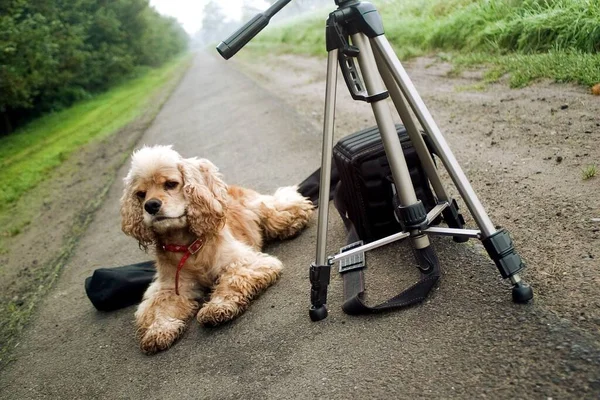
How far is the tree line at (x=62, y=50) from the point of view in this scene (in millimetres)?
16016

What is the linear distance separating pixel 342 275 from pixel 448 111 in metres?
4.05

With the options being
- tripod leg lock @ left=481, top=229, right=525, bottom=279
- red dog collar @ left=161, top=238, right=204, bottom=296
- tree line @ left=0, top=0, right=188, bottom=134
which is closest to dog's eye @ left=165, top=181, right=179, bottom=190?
red dog collar @ left=161, top=238, right=204, bottom=296

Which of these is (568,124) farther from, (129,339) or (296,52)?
(296,52)

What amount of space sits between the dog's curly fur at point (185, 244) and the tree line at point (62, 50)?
13.2m

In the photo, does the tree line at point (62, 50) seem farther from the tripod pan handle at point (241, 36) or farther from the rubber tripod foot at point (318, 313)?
the rubber tripod foot at point (318, 313)

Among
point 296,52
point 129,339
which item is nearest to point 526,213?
point 129,339

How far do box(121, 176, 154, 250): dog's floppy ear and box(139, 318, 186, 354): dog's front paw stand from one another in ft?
2.20

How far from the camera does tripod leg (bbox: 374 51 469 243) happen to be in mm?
2711

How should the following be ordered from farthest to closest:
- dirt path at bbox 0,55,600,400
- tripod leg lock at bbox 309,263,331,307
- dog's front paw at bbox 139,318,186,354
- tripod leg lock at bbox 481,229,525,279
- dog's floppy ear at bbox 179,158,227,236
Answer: dog's floppy ear at bbox 179,158,227,236 → dog's front paw at bbox 139,318,186,354 → tripod leg lock at bbox 309,263,331,307 → tripod leg lock at bbox 481,229,525,279 → dirt path at bbox 0,55,600,400

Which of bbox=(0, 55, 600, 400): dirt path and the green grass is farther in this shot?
the green grass

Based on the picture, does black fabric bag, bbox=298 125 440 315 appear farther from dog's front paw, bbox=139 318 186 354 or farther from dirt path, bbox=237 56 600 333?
dog's front paw, bbox=139 318 186 354

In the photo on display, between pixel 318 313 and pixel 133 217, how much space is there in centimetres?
165

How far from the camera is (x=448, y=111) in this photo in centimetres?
675

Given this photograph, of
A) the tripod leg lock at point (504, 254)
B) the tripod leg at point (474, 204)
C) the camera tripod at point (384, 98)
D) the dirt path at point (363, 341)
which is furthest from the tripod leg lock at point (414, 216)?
the dirt path at point (363, 341)
